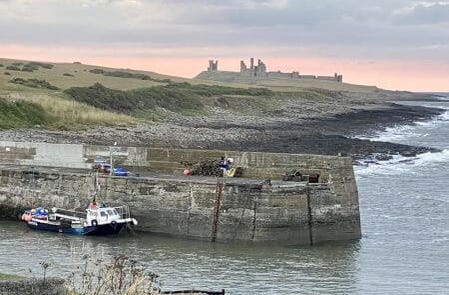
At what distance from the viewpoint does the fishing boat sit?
3072 centimetres

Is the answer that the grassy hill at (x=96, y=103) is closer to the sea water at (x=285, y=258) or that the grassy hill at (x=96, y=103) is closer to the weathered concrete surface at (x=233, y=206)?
the weathered concrete surface at (x=233, y=206)

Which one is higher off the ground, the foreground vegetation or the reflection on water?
the foreground vegetation

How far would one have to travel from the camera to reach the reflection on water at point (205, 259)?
24.0 m

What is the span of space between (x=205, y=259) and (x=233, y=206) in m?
3.12

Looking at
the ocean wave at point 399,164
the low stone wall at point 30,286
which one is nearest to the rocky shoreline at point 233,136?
the ocean wave at point 399,164

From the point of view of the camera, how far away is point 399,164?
59.1 meters

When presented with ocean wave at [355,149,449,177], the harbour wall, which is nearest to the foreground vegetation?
ocean wave at [355,149,449,177]

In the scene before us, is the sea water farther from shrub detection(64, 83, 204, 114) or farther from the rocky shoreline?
shrub detection(64, 83, 204, 114)

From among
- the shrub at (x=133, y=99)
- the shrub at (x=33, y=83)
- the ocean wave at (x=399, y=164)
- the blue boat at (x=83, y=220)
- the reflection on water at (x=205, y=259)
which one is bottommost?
the reflection on water at (x=205, y=259)

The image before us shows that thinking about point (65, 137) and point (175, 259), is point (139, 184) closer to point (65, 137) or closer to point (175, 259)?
point (175, 259)

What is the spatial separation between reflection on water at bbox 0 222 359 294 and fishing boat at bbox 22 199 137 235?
1.13 feet

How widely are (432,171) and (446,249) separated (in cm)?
2645

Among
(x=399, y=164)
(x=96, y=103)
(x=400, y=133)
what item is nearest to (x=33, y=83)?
(x=96, y=103)

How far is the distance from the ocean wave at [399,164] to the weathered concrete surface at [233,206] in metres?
21.3
